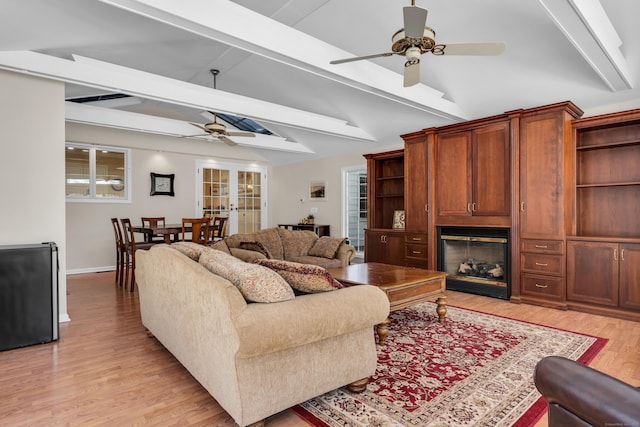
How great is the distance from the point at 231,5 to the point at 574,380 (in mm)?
2868

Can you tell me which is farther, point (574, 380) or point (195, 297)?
point (195, 297)

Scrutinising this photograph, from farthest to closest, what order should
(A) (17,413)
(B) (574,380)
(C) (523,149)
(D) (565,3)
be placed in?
(C) (523,149) < (D) (565,3) < (A) (17,413) < (B) (574,380)

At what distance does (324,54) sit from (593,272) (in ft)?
11.5

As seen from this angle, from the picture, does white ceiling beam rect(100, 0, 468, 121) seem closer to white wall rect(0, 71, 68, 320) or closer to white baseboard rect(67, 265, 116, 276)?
white wall rect(0, 71, 68, 320)

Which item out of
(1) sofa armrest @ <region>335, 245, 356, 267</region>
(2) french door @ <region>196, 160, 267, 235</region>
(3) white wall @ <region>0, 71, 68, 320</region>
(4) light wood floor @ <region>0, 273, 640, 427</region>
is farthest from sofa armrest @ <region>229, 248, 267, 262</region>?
(2) french door @ <region>196, 160, 267, 235</region>

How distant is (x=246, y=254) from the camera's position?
4059 millimetres

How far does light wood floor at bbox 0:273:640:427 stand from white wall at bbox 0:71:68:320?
0.85 metres

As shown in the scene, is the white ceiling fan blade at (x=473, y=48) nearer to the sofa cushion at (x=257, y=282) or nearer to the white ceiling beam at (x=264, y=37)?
the white ceiling beam at (x=264, y=37)

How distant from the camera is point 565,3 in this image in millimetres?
2232

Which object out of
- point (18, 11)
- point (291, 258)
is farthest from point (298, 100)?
point (18, 11)

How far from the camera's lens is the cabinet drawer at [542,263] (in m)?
3.83

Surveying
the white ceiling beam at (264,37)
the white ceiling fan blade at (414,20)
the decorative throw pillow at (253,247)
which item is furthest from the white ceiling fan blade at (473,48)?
the decorative throw pillow at (253,247)

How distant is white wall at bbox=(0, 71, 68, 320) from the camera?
3168 mm

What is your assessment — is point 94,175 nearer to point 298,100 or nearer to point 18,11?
point 298,100
